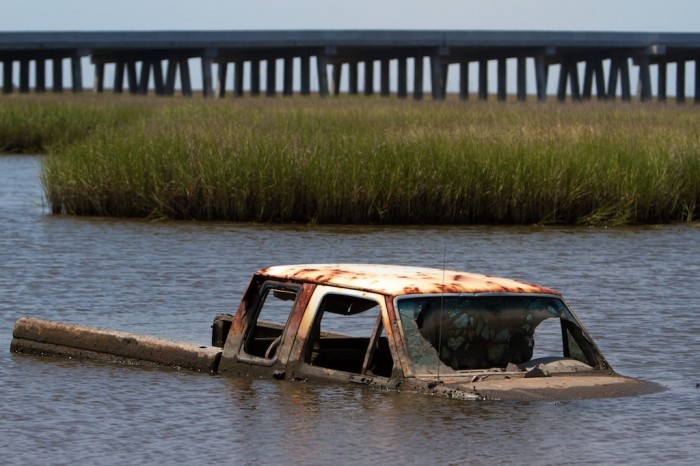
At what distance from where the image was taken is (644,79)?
75.1 meters

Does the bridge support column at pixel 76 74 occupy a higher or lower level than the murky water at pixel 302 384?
lower

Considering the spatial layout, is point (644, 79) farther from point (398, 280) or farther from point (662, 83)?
point (398, 280)

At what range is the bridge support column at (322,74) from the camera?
238 feet

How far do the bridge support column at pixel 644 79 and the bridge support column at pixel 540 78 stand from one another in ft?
14.0

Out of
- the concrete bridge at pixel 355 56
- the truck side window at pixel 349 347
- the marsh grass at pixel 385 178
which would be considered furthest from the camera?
the concrete bridge at pixel 355 56

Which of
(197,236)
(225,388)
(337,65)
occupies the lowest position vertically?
(337,65)

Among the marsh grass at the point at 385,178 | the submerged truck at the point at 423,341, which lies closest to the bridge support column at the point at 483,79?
the marsh grass at the point at 385,178

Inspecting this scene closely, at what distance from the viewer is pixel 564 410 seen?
10.2 m

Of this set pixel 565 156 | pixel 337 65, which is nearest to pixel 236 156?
pixel 565 156

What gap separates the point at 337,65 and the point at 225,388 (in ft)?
262

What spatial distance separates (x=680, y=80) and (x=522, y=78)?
13.6 metres

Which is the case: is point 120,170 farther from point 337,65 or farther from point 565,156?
point 337,65

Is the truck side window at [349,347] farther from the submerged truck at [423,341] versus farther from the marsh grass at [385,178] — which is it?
the marsh grass at [385,178]

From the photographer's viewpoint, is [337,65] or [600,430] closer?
[600,430]
